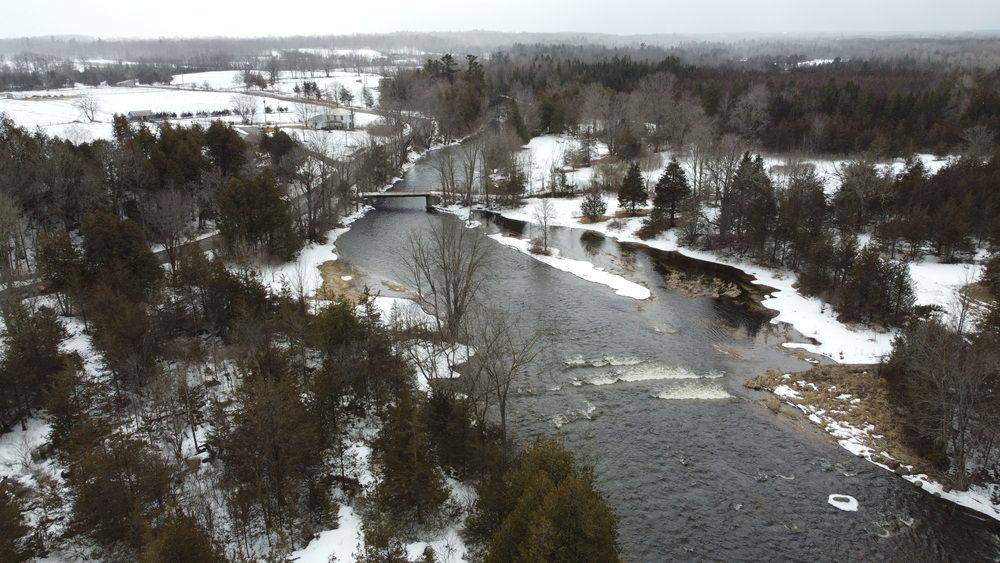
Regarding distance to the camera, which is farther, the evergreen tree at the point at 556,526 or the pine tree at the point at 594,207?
the pine tree at the point at 594,207

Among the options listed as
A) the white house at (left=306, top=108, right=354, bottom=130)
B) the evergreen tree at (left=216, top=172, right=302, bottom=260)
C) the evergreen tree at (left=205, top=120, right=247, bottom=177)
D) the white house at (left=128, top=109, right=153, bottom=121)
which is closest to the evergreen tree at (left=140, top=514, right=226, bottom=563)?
the evergreen tree at (left=216, top=172, right=302, bottom=260)

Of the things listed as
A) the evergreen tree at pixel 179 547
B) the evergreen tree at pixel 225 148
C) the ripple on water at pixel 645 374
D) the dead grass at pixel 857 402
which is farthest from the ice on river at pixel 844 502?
the evergreen tree at pixel 225 148

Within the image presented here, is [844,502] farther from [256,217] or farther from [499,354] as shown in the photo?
[256,217]

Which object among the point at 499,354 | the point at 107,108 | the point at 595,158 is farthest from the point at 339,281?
the point at 107,108

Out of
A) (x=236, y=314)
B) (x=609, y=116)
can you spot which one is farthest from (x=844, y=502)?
(x=609, y=116)

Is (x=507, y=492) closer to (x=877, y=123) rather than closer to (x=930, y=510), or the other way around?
(x=930, y=510)

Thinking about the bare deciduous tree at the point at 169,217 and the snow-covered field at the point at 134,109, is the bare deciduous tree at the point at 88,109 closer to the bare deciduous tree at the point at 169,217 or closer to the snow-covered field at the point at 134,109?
the snow-covered field at the point at 134,109
